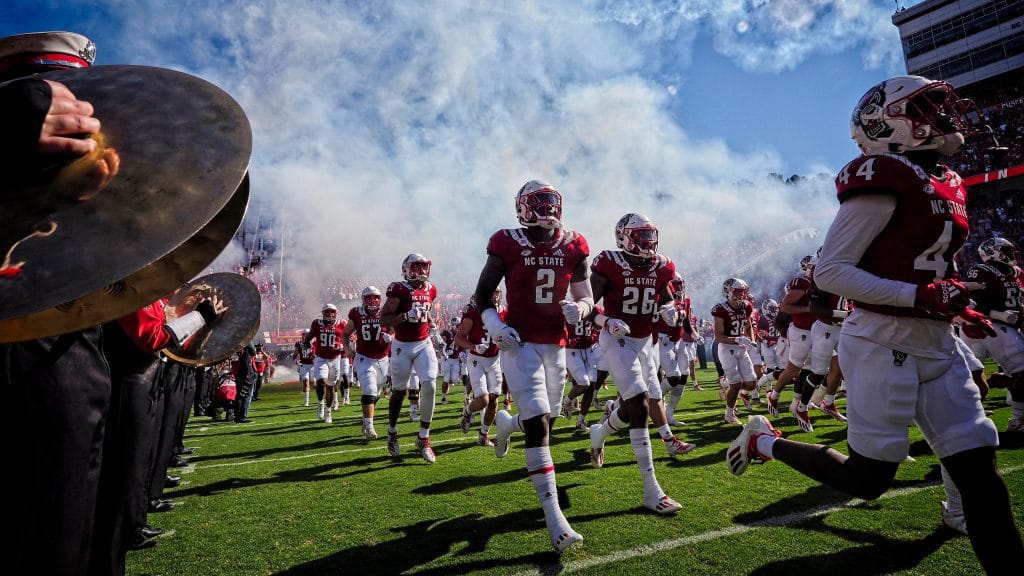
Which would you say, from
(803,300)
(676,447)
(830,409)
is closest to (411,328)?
(676,447)

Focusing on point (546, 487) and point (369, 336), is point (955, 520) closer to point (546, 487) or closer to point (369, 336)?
point (546, 487)

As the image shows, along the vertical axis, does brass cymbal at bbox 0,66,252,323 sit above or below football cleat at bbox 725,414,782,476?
above

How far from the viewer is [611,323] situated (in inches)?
186

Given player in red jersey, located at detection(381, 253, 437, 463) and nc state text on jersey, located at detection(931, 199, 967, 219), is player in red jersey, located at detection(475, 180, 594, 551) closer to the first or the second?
nc state text on jersey, located at detection(931, 199, 967, 219)

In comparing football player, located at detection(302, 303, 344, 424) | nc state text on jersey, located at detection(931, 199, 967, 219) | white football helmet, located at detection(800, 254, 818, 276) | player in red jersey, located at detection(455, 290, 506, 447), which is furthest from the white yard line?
football player, located at detection(302, 303, 344, 424)

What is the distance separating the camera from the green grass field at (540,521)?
125 inches

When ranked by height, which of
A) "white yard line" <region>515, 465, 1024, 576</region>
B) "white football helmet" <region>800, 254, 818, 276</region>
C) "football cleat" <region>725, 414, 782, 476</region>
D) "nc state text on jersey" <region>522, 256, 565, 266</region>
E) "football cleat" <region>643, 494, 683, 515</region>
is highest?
"white football helmet" <region>800, 254, 818, 276</region>

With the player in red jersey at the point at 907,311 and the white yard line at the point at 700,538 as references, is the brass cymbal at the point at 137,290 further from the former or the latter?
the player in red jersey at the point at 907,311

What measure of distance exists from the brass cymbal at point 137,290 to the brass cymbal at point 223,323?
159 cm

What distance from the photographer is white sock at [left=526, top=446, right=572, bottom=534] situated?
134 inches

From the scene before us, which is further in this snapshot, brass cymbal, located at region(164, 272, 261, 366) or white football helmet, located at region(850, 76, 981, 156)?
brass cymbal, located at region(164, 272, 261, 366)

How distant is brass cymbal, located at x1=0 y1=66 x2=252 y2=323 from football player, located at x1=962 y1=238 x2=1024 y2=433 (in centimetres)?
775

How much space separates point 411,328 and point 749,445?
215 inches

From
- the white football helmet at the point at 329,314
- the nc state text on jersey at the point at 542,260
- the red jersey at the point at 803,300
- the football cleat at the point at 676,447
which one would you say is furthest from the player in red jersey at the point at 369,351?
the red jersey at the point at 803,300
